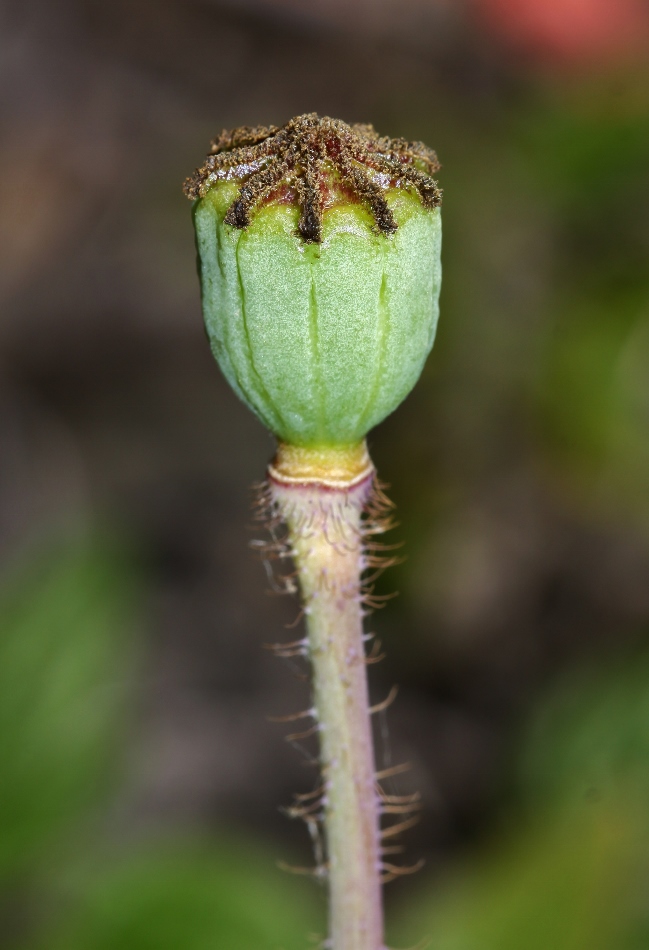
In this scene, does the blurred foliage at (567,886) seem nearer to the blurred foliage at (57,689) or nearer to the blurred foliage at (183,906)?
the blurred foliage at (183,906)

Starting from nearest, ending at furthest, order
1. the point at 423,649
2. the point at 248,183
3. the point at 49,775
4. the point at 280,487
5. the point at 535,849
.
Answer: the point at 248,183
the point at 280,487
the point at 535,849
the point at 49,775
the point at 423,649

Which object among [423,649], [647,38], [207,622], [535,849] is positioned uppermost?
[647,38]

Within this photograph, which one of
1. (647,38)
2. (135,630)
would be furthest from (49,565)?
(647,38)

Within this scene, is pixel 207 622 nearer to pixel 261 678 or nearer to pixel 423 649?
pixel 261 678

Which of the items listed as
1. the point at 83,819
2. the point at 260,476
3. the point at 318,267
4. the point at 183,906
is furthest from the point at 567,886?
the point at 260,476

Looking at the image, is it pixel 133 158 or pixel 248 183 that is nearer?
pixel 248 183

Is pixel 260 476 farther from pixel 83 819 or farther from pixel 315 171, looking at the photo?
pixel 315 171

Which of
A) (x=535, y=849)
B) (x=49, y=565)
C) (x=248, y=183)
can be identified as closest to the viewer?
(x=248, y=183)
